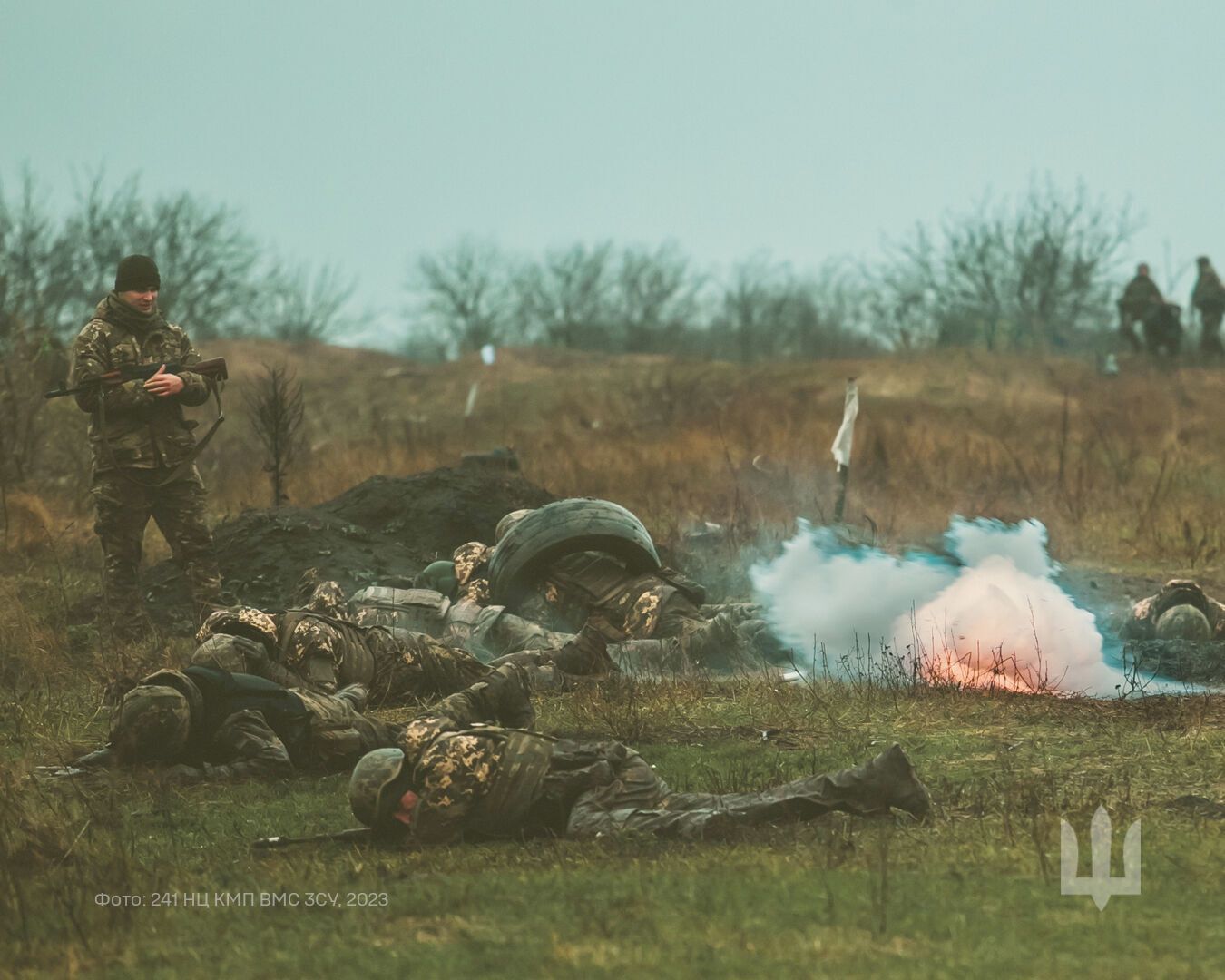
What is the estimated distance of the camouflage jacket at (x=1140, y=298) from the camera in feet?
114

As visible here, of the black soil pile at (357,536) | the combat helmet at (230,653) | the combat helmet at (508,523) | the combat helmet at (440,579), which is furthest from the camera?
the black soil pile at (357,536)

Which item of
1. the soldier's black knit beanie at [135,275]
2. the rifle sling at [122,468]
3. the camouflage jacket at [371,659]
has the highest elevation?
the soldier's black knit beanie at [135,275]

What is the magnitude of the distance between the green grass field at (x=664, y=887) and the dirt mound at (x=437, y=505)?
642cm

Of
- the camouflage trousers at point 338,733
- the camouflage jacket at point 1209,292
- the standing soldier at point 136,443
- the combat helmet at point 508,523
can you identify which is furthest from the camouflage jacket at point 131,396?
the camouflage jacket at point 1209,292

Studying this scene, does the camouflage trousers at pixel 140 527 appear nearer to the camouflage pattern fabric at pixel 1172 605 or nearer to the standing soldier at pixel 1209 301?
the camouflage pattern fabric at pixel 1172 605

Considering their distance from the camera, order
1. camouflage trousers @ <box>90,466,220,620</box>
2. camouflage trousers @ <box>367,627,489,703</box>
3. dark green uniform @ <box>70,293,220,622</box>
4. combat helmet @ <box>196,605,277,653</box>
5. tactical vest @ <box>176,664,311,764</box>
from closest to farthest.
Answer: tactical vest @ <box>176,664,311,764</box>
combat helmet @ <box>196,605,277,653</box>
camouflage trousers @ <box>367,627,489,703</box>
dark green uniform @ <box>70,293,220,622</box>
camouflage trousers @ <box>90,466,220,620</box>

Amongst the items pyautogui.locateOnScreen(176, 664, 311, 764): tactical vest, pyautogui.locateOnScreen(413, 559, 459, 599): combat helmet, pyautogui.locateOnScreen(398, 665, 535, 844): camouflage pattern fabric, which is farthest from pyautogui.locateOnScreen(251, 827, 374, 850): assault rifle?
pyautogui.locateOnScreen(413, 559, 459, 599): combat helmet

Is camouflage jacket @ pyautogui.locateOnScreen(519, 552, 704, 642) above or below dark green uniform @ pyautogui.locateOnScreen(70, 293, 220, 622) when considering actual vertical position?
below

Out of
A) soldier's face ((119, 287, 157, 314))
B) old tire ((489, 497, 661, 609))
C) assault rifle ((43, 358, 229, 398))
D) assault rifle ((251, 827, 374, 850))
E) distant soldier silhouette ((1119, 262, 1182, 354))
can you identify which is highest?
distant soldier silhouette ((1119, 262, 1182, 354))

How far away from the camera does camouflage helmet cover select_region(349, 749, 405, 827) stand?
5836 mm

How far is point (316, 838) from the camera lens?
19.4 ft

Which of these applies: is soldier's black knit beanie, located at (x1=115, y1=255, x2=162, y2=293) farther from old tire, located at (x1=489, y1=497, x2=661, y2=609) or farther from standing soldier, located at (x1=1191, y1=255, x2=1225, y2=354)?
standing soldier, located at (x1=1191, y1=255, x2=1225, y2=354)

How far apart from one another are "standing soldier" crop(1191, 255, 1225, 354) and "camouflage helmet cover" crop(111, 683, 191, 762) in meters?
30.8

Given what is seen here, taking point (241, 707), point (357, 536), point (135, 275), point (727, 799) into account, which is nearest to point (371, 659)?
point (241, 707)
